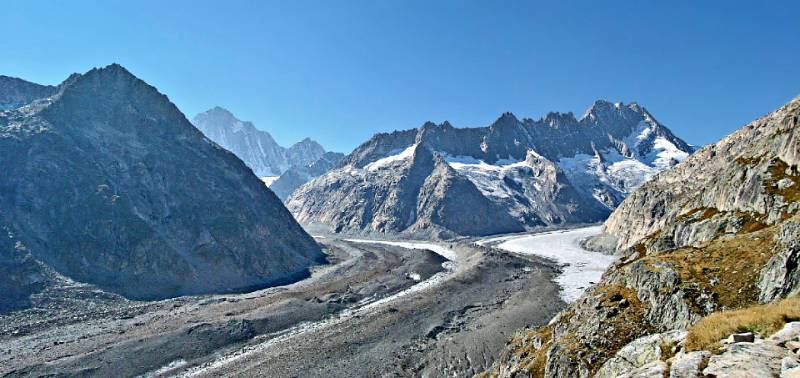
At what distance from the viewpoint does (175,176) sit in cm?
14612

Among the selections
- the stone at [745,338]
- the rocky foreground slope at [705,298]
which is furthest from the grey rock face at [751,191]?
the stone at [745,338]

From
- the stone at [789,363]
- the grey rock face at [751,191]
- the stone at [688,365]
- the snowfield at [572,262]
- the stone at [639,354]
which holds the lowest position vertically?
the snowfield at [572,262]

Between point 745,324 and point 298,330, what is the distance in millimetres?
68209

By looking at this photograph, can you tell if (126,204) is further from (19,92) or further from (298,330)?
(19,92)

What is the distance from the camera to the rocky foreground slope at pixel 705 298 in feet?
48.2

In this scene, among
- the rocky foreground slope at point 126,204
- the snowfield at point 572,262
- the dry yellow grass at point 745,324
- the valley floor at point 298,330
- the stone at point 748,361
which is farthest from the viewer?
the rocky foreground slope at point 126,204

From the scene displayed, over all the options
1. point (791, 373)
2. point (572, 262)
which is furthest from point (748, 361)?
point (572, 262)

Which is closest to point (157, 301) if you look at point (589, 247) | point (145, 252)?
point (145, 252)

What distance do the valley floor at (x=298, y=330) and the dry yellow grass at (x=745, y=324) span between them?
4066 centimetres

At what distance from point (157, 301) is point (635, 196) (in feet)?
525

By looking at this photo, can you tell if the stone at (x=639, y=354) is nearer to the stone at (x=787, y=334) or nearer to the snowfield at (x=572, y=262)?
the stone at (x=787, y=334)

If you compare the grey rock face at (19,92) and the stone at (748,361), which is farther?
the grey rock face at (19,92)

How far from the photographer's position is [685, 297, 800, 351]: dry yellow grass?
14828 millimetres

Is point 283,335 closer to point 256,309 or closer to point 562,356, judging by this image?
point 256,309
